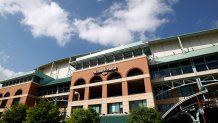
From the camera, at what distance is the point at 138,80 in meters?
35.6

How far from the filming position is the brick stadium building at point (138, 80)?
32.8 metres

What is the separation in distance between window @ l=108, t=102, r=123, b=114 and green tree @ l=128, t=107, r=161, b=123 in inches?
270

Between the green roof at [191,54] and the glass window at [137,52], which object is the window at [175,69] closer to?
the green roof at [191,54]

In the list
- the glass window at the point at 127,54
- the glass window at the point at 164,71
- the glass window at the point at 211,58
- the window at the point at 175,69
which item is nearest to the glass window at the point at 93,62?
the glass window at the point at 127,54

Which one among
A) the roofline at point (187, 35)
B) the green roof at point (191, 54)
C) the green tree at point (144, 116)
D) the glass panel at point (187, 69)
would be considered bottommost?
the green tree at point (144, 116)

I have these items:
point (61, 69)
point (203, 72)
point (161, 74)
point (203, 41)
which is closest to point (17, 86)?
point (61, 69)

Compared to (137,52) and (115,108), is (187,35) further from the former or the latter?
(115,108)

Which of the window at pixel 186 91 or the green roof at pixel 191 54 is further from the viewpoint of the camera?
the window at pixel 186 91

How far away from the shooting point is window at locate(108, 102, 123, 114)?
34000 millimetres

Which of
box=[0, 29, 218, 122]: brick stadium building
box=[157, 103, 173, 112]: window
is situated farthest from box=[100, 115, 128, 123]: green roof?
box=[157, 103, 173, 112]: window

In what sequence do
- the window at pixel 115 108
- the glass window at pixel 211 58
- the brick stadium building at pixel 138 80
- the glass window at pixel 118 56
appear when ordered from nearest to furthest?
the brick stadium building at pixel 138 80 → the glass window at pixel 211 58 → the window at pixel 115 108 → the glass window at pixel 118 56

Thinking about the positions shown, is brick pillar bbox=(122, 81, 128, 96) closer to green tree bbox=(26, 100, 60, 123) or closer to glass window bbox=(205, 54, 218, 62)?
green tree bbox=(26, 100, 60, 123)

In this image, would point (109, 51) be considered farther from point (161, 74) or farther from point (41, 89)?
point (41, 89)

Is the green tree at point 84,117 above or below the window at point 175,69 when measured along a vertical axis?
below
